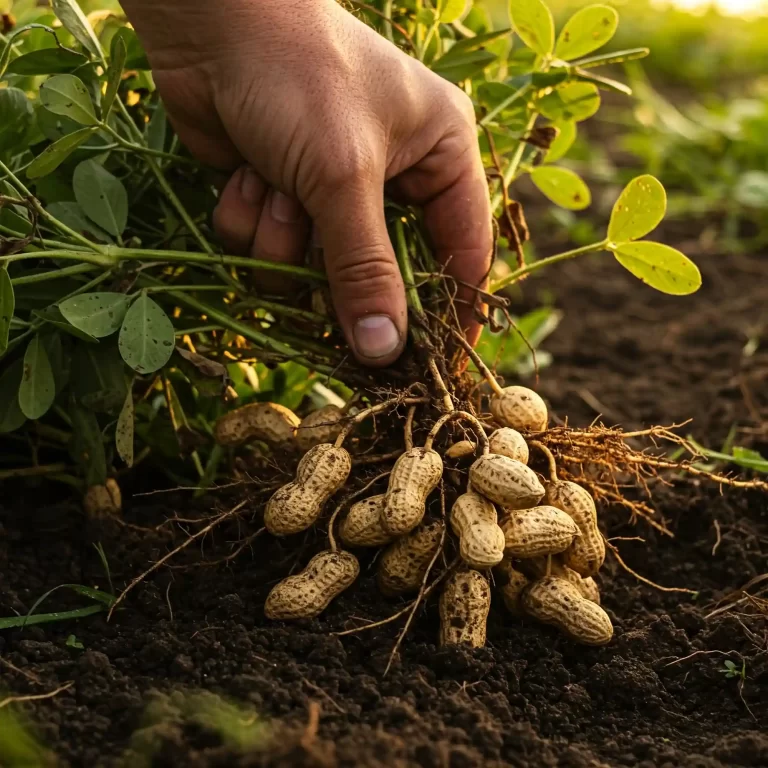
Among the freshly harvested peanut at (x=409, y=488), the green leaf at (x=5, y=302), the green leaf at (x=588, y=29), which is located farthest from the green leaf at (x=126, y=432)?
the green leaf at (x=588, y=29)

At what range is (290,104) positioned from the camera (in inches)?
67.4

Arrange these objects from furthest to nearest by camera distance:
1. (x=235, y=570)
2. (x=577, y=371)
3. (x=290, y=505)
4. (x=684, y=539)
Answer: (x=577, y=371) < (x=684, y=539) < (x=235, y=570) < (x=290, y=505)

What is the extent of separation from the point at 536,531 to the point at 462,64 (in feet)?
3.24

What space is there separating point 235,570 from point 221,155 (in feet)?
2.53

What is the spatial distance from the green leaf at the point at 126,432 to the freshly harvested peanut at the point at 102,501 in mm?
165

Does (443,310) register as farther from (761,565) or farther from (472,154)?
(761,565)

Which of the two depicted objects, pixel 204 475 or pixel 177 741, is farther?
pixel 204 475

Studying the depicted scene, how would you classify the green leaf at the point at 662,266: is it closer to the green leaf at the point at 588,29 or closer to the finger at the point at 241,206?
the green leaf at the point at 588,29

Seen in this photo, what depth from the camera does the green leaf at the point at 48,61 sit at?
1.86 m

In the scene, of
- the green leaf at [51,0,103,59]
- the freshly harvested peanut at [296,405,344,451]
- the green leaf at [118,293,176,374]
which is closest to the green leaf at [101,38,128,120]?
the green leaf at [51,0,103,59]

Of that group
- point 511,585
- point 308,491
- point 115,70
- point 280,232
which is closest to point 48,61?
point 115,70

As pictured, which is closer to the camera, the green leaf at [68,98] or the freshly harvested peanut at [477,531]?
the freshly harvested peanut at [477,531]

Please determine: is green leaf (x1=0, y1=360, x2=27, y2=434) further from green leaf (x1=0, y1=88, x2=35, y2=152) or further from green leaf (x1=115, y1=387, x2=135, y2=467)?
green leaf (x1=0, y1=88, x2=35, y2=152)

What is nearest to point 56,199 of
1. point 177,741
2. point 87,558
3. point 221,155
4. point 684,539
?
point 221,155
